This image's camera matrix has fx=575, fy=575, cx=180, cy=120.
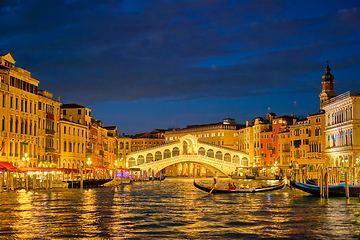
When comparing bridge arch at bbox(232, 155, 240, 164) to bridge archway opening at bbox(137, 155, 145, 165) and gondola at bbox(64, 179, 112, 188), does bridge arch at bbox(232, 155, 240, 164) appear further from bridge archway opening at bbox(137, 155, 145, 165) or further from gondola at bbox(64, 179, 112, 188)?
gondola at bbox(64, 179, 112, 188)

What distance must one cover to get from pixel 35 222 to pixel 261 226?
301 inches

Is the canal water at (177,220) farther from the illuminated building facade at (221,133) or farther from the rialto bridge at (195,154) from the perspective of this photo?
the illuminated building facade at (221,133)

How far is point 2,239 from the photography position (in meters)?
15.8

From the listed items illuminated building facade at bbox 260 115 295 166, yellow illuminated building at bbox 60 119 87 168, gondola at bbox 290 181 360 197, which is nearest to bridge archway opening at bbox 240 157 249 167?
illuminated building facade at bbox 260 115 295 166

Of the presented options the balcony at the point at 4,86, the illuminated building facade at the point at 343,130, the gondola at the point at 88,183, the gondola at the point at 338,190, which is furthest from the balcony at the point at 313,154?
the balcony at the point at 4,86

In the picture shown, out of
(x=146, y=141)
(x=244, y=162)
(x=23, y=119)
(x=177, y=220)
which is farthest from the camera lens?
(x=146, y=141)

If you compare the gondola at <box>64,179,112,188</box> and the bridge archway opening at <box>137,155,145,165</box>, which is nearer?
the gondola at <box>64,179,112,188</box>

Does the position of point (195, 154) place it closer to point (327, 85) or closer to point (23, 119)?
point (327, 85)

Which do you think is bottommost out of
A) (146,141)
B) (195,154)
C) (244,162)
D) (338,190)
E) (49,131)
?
(338,190)

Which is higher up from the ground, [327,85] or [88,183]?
[327,85]

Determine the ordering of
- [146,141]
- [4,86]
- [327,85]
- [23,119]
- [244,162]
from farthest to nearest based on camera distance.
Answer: [146,141]
[244,162]
[327,85]
[23,119]
[4,86]

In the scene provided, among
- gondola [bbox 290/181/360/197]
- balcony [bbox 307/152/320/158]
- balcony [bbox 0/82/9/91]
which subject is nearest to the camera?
gondola [bbox 290/181/360/197]

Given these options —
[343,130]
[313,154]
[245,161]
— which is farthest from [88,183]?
[245,161]

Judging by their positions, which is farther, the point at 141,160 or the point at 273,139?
the point at 273,139
